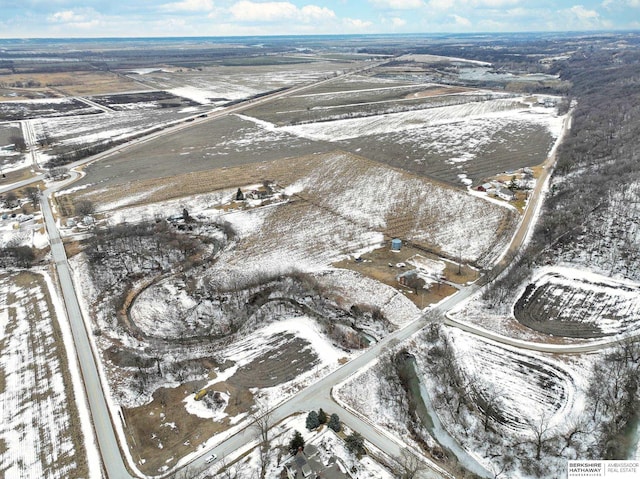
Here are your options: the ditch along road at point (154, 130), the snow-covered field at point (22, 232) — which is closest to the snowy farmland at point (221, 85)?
the ditch along road at point (154, 130)

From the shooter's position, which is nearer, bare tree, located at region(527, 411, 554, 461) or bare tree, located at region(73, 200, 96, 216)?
bare tree, located at region(527, 411, 554, 461)

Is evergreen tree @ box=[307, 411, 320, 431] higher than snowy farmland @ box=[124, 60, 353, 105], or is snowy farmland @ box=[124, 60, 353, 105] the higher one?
snowy farmland @ box=[124, 60, 353, 105]

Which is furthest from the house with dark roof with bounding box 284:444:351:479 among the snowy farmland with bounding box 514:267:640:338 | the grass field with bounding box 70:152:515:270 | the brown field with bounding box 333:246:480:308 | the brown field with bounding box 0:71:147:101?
the brown field with bounding box 0:71:147:101

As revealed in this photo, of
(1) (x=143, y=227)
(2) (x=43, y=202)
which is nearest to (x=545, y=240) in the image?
(1) (x=143, y=227)

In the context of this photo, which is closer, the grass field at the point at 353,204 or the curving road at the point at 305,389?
the curving road at the point at 305,389

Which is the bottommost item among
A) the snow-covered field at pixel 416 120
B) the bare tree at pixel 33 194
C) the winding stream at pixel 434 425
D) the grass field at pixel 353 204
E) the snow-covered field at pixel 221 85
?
the winding stream at pixel 434 425

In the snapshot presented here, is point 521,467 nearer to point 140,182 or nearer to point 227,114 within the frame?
point 140,182

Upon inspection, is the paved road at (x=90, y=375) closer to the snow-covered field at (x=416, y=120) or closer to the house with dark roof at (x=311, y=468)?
the house with dark roof at (x=311, y=468)

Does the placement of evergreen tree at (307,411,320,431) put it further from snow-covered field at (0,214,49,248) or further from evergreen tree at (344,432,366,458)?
snow-covered field at (0,214,49,248)

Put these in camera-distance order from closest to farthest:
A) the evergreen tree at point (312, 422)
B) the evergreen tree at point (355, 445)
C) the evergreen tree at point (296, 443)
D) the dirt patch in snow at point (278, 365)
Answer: the evergreen tree at point (296, 443) → the evergreen tree at point (355, 445) → the evergreen tree at point (312, 422) → the dirt patch in snow at point (278, 365)
